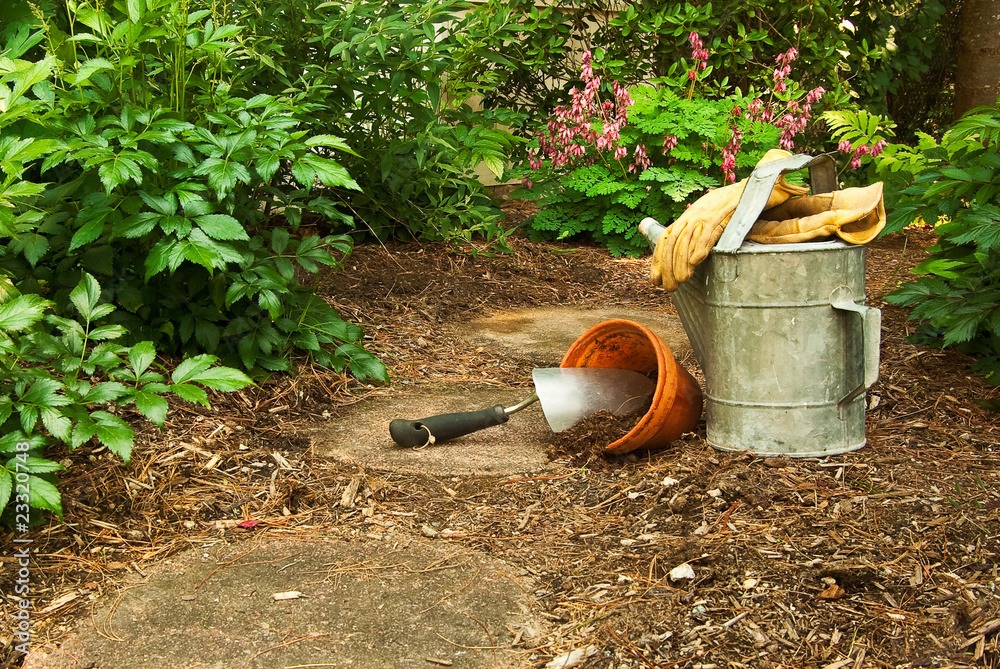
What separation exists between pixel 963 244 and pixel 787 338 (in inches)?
48.8

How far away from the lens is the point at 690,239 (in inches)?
115

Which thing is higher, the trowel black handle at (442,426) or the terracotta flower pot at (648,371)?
Answer: the terracotta flower pot at (648,371)

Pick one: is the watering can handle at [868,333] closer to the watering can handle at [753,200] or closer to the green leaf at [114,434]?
the watering can handle at [753,200]

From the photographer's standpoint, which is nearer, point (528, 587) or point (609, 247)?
point (528, 587)

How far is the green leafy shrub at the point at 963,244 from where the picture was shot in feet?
11.0

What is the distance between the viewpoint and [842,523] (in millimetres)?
2529

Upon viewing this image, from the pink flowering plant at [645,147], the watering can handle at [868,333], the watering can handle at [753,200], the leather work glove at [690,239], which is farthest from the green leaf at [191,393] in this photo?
the pink flowering plant at [645,147]

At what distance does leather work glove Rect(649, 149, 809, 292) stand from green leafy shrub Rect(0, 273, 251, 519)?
131 centimetres

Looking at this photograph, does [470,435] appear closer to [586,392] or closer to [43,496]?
[586,392]

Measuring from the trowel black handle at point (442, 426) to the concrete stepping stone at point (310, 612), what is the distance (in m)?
0.63

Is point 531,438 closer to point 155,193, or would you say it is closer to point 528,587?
point 528,587

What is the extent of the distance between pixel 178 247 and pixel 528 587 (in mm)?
1434

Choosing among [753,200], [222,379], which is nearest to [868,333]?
[753,200]

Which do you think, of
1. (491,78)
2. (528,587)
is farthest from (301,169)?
(491,78)
